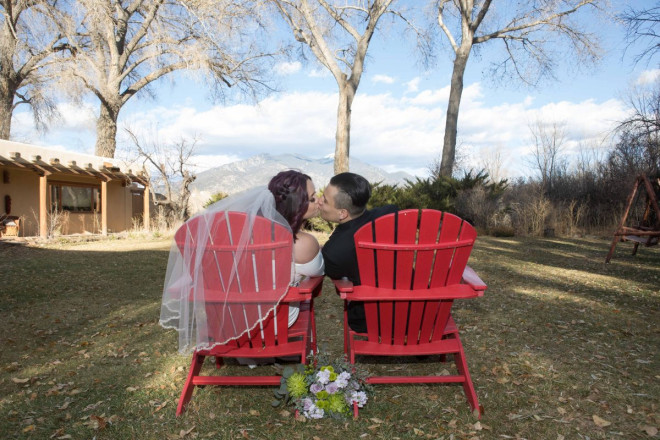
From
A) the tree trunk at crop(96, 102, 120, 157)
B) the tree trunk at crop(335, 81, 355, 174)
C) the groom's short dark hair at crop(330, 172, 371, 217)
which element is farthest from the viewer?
the tree trunk at crop(96, 102, 120, 157)

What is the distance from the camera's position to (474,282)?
2.53m

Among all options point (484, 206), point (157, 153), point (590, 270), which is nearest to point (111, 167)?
point (157, 153)

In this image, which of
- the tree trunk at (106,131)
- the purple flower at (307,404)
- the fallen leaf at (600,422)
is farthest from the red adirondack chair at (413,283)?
the tree trunk at (106,131)

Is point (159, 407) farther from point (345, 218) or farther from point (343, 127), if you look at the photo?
point (343, 127)

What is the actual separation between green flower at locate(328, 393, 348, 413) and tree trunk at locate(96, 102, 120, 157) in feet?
67.7

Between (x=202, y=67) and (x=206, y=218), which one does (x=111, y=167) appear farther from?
(x=206, y=218)

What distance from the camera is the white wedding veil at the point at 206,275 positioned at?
2.34 meters

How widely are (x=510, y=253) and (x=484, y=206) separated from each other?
4599mm

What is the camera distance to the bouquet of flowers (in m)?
2.41

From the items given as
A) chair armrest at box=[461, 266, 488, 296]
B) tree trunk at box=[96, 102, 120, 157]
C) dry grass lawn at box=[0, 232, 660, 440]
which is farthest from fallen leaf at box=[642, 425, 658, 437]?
tree trunk at box=[96, 102, 120, 157]

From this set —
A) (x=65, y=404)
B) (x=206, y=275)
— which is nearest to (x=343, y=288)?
(x=206, y=275)

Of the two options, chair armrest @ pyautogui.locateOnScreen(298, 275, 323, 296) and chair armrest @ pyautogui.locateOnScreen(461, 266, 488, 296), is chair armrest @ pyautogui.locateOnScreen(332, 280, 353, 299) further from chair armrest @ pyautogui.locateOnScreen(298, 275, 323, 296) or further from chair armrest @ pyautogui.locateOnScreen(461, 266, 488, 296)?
chair armrest @ pyautogui.locateOnScreen(461, 266, 488, 296)

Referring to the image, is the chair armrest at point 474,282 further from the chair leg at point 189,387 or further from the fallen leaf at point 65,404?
the fallen leaf at point 65,404

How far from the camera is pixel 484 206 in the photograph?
13938mm
